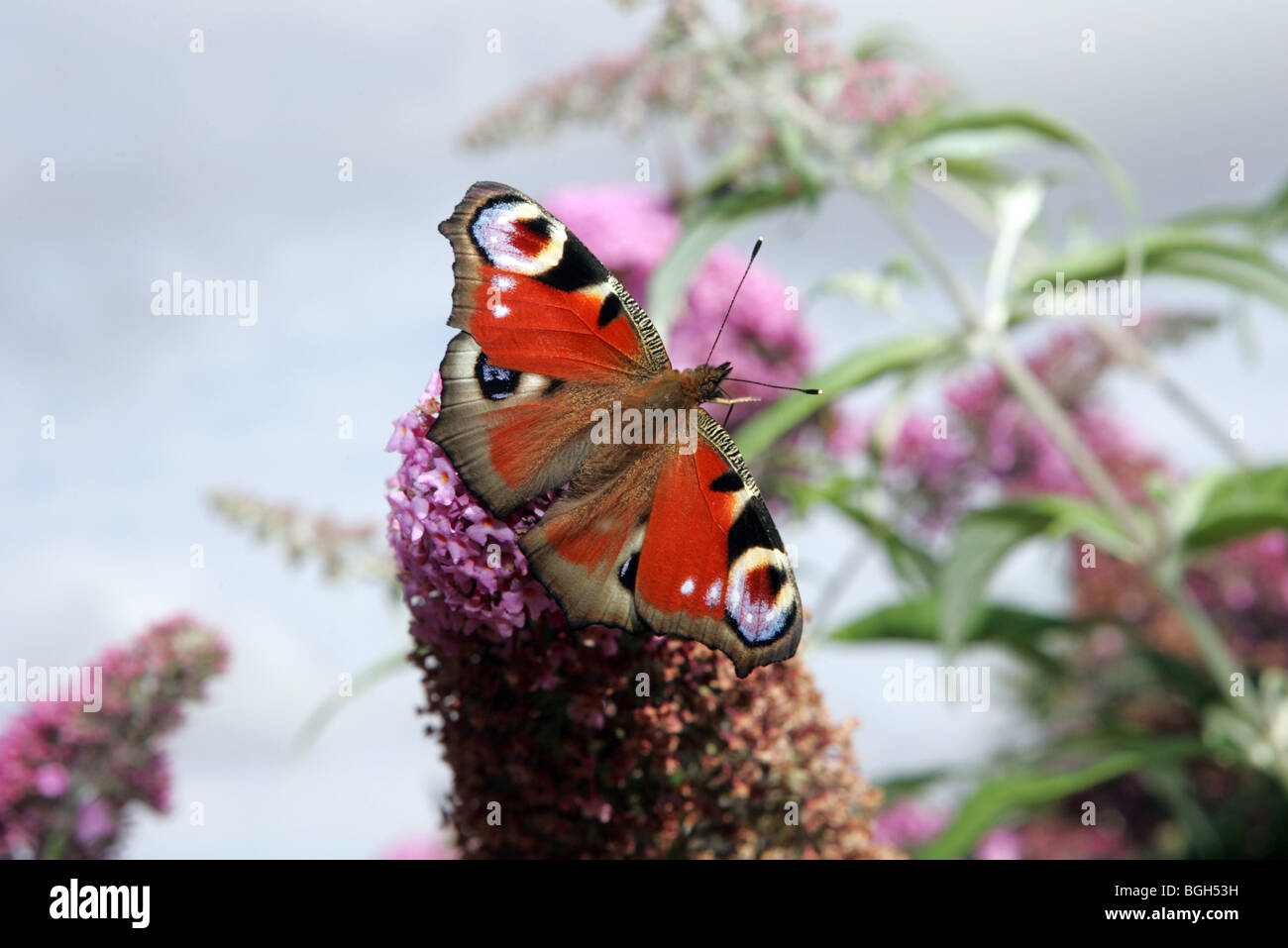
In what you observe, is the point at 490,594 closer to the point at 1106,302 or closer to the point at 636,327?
the point at 636,327

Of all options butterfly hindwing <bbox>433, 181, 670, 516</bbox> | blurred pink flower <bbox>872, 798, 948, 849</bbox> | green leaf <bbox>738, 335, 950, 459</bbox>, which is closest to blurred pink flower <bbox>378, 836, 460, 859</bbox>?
blurred pink flower <bbox>872, 798, 948, 849</bbox>

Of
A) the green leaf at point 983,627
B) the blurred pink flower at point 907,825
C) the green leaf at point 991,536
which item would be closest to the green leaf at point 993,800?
the green leaf at point 991,536

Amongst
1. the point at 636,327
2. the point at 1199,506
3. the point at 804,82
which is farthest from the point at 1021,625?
the point at 636,327

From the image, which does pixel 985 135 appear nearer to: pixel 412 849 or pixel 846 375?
pixel 846 375

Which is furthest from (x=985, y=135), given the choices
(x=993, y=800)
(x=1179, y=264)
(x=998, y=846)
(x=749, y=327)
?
(x=998, y=846)

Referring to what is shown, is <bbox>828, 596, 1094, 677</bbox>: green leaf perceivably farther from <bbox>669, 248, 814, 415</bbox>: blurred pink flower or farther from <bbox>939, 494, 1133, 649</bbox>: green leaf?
<bbox>669, 248, 814, 415</bbox>: blurred pink flower

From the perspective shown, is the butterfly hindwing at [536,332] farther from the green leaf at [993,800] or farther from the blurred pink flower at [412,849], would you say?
the blurred pink flower at [412,849]
